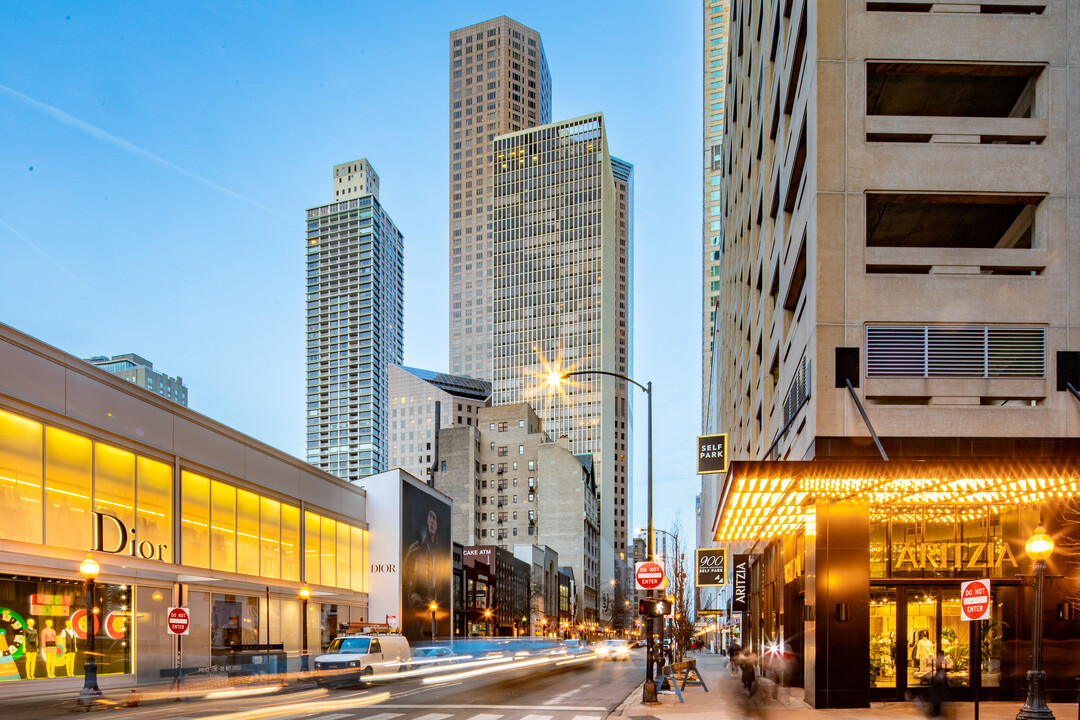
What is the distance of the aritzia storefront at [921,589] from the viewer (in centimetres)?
2144

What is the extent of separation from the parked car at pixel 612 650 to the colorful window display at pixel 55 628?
138 feet

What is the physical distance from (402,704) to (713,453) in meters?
12.1

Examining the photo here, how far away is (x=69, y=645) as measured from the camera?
2988 cm

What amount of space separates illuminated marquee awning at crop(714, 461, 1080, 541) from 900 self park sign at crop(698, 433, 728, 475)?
2313 millimetres

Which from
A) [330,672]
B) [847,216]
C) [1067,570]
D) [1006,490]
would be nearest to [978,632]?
[1067,570]

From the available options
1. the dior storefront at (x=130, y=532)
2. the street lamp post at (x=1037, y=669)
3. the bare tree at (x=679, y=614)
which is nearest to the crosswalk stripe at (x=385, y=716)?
the dior storefront at (x=130, y=532)

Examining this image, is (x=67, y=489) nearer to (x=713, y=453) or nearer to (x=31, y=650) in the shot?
(x=31, y=650)

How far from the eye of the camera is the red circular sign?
25047mm

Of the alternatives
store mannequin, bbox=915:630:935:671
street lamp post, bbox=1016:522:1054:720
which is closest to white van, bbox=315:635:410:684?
store mannequin, bbox=915:630:935:671

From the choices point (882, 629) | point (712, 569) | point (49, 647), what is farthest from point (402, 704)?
point (712, 569)

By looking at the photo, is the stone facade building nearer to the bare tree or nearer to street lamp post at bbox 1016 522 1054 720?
the bare tree

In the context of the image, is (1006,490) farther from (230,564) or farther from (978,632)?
(230,564)

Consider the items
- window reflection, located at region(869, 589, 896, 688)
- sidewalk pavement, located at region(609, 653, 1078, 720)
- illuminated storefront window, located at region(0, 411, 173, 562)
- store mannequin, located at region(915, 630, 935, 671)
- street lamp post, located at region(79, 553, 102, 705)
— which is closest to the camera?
sidewalk pavement, located at region(609, 653, 1078, 720)

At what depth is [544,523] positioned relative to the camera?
157m
